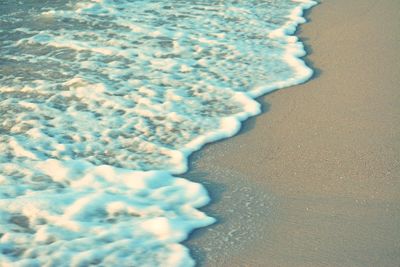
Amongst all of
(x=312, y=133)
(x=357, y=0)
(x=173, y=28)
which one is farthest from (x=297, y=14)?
(x=312, y=133)

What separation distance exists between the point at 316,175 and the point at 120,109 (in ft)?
5.13

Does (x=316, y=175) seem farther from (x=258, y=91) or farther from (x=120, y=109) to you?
(x=120, y=109)

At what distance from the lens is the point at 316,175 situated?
3.59 metres

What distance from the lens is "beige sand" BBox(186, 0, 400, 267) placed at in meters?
2.94

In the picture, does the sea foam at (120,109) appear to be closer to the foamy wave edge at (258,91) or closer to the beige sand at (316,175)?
the foamy wave edge at (258,91)

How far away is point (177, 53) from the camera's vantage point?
5.67 metres

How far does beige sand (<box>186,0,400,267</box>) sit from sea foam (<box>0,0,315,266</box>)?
0.17 metres

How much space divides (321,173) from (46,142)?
168 centimetres

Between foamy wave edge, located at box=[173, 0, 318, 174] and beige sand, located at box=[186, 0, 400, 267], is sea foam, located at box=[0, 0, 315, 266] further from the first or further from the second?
beige sand, located at box=[186, 0, 400, 267]

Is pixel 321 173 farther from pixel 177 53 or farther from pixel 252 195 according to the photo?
pixel 177 53

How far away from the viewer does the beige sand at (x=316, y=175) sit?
2.94 metres

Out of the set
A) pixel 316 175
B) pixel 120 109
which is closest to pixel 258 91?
pixel 120 109

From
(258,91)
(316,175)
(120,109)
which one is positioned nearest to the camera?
(316,175)

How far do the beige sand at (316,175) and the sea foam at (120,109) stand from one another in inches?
6.5
